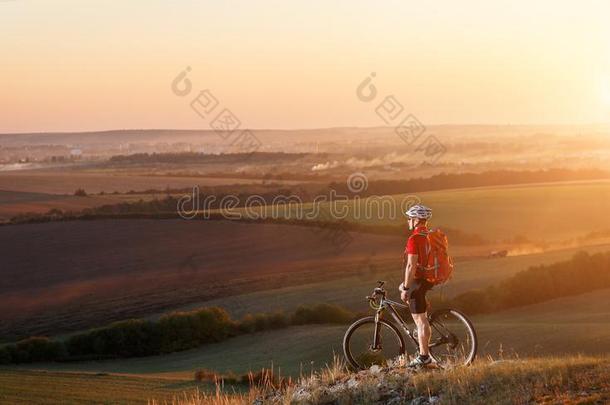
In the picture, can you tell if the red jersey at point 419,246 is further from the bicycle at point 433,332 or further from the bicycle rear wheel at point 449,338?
the bicycle rear wheel at point 449,338

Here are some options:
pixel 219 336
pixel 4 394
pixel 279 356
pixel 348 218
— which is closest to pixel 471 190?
pixel 348 218

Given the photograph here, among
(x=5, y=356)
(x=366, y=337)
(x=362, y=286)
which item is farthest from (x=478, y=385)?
(x=362, y=286)

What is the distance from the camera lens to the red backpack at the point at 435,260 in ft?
40.1

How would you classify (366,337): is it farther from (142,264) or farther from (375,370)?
(142,264)

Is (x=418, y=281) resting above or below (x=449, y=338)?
above

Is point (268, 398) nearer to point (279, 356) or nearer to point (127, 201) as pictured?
point (279, 356)

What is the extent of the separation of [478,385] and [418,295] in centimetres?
143

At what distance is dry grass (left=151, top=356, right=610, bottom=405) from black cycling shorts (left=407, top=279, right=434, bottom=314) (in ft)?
2.74

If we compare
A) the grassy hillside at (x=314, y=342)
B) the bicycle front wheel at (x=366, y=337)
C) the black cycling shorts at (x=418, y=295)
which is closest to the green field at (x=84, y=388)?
the grassy hillside at (x=314, y=342)

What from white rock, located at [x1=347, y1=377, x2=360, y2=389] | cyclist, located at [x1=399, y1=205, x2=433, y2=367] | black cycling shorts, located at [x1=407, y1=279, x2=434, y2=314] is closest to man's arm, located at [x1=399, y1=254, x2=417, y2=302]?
cyclist, located at [x1=399, y1=205, x2=433, y2=367]

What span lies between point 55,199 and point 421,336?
92.2m

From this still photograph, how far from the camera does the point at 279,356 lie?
1542 inches

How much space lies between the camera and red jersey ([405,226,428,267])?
40.0ft

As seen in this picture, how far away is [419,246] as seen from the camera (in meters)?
12.2
